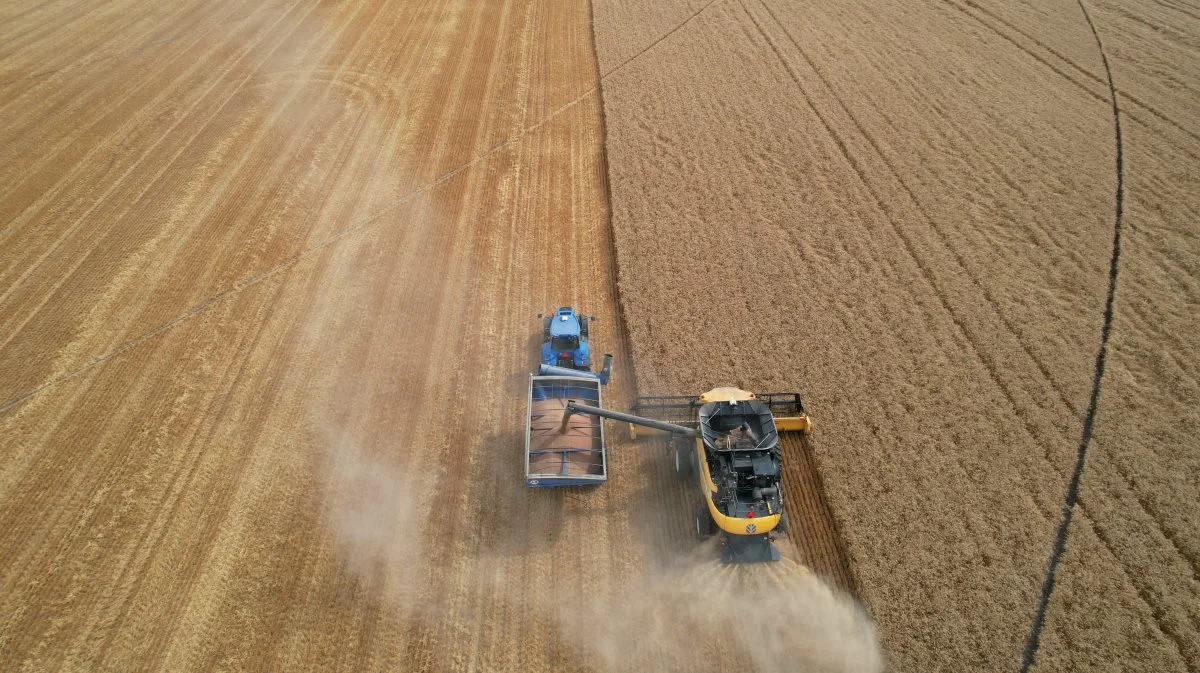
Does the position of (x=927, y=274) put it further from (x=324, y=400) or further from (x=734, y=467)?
(x=324, y=400)

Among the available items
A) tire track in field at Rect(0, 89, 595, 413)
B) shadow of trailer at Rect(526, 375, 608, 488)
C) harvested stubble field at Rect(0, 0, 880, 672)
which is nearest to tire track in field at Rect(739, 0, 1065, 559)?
harvested stubble field at Rect(0, 0, 880, 672)

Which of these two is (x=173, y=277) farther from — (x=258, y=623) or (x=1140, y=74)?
(x=1140, y=74)

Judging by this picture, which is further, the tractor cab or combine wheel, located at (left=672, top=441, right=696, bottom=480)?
the tractor cab

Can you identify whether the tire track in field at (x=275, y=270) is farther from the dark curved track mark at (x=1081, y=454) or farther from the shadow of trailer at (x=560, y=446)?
the dark curved track mark at (x=1081, y=454)

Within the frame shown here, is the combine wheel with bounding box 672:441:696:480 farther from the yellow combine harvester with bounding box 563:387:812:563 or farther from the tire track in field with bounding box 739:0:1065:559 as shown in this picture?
the tire track in field with bounding box 739:0:1065:559

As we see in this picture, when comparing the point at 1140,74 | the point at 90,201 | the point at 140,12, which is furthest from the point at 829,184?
the point at 140,12

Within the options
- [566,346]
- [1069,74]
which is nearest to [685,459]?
[566,346]

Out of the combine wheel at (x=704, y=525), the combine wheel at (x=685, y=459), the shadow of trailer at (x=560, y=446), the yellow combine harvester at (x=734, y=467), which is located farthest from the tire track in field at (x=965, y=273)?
the shadow of trailer at (x=560, y=446)

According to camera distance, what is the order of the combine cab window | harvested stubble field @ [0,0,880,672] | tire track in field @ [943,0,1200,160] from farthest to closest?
tire track in field @ [943,0,1200,160] < the combine cab window < harvested stubble field @ [0,0,880,672]
